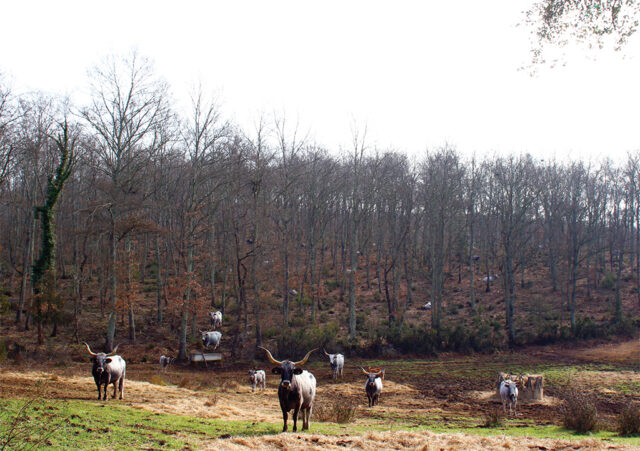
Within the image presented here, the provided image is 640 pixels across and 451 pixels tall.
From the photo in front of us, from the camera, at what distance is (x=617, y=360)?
3086cm

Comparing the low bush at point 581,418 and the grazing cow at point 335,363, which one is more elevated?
the low bush at point 581,418

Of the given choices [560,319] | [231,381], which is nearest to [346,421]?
[231,381]

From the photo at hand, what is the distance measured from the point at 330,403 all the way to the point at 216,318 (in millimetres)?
19463

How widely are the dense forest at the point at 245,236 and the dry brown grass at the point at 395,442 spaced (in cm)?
1927

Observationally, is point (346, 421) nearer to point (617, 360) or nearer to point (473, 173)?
point (617, 360)

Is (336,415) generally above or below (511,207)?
below

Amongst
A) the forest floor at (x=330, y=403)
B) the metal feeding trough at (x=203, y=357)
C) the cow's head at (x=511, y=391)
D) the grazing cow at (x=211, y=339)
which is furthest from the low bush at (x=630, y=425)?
the grazing cow at (x=211, y=339)

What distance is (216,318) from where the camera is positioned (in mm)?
35781

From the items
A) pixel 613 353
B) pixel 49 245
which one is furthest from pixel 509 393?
pixel 49 245

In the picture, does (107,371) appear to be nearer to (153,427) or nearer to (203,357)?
(153,427)

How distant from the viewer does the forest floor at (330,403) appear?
10.1m

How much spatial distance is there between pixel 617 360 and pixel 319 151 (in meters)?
27.5

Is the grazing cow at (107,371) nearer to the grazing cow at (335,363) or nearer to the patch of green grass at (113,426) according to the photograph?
the patch of green grass at (113,426)

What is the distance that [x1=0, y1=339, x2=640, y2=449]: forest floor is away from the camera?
397 inches
